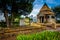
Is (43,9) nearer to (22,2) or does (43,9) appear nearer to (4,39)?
(22,2)

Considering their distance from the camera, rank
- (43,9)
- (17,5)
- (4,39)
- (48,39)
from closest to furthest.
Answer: (48,39)
(4,39)
(17,5)
(43,9)

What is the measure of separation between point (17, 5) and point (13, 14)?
4.16ft

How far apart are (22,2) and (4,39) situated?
7329 millimetres

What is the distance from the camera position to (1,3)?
51.2 ft

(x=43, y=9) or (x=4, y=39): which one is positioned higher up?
(x=43, y=9)

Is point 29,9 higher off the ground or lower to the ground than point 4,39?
higher

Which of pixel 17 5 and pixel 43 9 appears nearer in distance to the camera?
pixel 17 5

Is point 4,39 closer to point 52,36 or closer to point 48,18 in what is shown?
point 52,36

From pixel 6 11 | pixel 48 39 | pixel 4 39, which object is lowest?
pixel 4 39

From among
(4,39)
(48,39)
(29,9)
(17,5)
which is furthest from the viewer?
(29,9)

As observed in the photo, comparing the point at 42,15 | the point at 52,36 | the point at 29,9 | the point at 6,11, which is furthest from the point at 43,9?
the point at 52,36

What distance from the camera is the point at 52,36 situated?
Answer: 3.20 meters

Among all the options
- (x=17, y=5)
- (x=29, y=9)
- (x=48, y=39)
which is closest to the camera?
(x=48, y=39)

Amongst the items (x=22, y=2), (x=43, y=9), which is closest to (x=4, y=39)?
(x=22, y=2)
